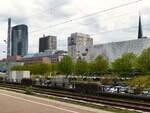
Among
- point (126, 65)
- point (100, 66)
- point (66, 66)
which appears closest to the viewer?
point (126, 65)

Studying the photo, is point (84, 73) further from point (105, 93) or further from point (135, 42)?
point (105, 93)

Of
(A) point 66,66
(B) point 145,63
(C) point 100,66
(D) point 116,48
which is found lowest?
(B) point 145,63

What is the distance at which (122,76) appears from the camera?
110 meters

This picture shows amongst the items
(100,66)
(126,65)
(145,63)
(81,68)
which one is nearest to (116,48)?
(81,68)

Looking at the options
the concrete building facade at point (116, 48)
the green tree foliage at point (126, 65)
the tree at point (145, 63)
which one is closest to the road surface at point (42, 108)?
the tree at point (145, 63)

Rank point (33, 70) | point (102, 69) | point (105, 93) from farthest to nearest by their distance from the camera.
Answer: point (33, 70), point (102, 69), point (105, 93)

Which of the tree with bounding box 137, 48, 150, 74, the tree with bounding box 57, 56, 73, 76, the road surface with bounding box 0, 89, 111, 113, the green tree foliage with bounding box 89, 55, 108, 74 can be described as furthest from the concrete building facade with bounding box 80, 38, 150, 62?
the road surface with bounding box 0, 89, 111, 113

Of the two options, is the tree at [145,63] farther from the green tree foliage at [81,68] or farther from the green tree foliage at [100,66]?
the green tree foliage at [81,68]

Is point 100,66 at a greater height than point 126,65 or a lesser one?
greater

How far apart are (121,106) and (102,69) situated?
105 metres

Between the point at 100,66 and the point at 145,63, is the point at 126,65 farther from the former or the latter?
the point at 100,66

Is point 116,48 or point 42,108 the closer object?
point 42,108

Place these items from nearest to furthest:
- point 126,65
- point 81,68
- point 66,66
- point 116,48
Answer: point 126,65 → point 66,66 → point 81,68 → point 116,48

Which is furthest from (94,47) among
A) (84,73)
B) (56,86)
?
(56,86)
